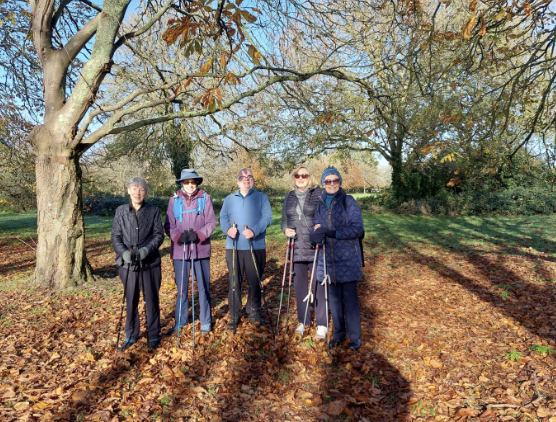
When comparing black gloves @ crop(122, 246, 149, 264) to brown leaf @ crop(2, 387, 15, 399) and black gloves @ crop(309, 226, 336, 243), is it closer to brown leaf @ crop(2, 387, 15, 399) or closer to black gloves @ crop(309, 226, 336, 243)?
brown leaf @ crop(2, 387, 15, 399)

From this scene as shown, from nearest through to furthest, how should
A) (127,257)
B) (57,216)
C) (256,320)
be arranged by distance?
(127,257) < (256,320) < (57,216)

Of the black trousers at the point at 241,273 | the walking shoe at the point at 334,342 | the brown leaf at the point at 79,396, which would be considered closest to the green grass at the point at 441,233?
the black trousers at the point at 241,273

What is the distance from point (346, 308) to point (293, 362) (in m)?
0.84

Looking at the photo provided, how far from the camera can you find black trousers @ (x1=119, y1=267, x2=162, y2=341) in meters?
4.12

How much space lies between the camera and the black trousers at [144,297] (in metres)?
4.12

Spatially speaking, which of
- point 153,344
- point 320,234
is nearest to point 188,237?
point 153,344

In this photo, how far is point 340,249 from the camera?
4125 millimetres

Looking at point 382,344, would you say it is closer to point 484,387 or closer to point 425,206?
point 484,387

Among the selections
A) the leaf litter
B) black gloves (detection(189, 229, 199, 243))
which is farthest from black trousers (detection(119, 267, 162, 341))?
black gloves (detection(189, 229, 199, 243))

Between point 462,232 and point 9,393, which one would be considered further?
point 462,232

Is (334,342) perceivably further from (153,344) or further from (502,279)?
(502,279)

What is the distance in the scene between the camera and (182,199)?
14.8 ft

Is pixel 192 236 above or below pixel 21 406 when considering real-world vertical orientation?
above

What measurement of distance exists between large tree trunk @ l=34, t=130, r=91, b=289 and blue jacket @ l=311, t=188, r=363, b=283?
14.2 ft
